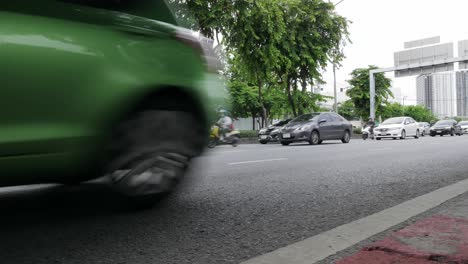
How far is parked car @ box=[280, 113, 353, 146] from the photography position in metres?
17.5

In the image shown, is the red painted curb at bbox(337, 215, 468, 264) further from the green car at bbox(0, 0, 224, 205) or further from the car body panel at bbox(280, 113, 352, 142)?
the car body panel at bbox(280, 113, 352, 142)

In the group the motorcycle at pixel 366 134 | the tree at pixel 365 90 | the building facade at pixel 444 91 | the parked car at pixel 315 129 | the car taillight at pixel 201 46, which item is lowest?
the motorcycle at pixel 366 134

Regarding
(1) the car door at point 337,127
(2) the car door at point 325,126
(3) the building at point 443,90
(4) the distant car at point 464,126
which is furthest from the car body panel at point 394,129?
(3) the building at point 443,90

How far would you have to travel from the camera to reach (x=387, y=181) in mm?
5316

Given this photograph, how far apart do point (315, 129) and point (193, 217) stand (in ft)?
49.2

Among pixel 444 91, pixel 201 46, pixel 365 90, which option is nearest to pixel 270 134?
pixel 201 46

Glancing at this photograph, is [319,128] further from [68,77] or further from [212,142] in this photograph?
[68,77]

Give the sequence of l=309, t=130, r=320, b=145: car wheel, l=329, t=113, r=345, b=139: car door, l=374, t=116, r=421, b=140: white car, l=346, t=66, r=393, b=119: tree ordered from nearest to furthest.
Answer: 1. l=309, t=130, r=320, b=145: car wheel
2. l=329, t=113, r=345, b=139: car door
3. l=374, t=116, r=421, b=140: white car
4. l=346, t=66, r=393, b=119: tree

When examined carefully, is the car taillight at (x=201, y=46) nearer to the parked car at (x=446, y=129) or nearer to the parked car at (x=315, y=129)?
the parked car at (x=315, y=129)

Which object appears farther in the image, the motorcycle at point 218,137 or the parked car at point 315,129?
the parked car at point 315,129

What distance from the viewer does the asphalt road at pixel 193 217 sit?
246 centimetres

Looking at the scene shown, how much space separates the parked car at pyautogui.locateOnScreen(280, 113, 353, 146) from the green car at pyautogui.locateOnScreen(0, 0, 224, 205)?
14.3 m

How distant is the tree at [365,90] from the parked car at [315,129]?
2681 cm

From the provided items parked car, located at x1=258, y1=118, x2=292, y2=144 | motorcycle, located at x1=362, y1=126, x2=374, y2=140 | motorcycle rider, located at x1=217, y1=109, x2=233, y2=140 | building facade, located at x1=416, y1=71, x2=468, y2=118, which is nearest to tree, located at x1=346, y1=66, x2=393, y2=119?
motorcycle, located at x1=362, y1=126, x2=374, y2=140
